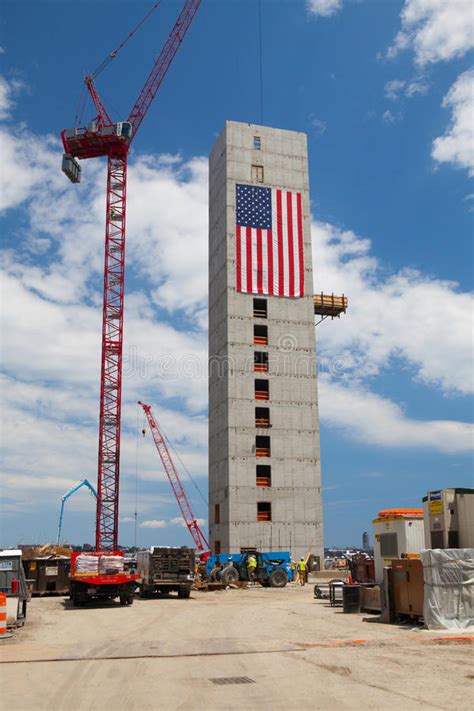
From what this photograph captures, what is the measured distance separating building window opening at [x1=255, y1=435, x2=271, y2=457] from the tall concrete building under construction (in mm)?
104

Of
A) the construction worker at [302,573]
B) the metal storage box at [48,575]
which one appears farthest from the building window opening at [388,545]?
the construction worker at [302,573]

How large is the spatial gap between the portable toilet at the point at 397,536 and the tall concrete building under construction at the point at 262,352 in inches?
1293

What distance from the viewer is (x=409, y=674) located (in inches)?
513

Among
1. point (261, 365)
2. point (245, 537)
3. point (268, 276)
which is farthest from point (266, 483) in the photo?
point (268, 276)

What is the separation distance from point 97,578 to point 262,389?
127ft

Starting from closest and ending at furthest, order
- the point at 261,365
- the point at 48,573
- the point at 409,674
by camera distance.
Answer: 1. the point at 409,674
2. the point at 48,573
3. the point at 261,365

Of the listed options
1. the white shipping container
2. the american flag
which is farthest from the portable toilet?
the american flag

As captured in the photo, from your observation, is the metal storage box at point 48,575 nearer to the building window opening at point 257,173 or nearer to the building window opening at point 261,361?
the building window opening at point 261,361

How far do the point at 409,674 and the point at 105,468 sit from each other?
68492 mm

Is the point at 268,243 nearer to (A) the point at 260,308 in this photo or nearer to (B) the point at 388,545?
(A) the point at 260,308

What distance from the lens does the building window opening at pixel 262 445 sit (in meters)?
63.8

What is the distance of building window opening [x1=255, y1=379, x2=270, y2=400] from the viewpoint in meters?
65.0

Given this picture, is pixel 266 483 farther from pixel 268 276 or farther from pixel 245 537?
pixel 268 276

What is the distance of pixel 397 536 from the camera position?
28203 millimetres
